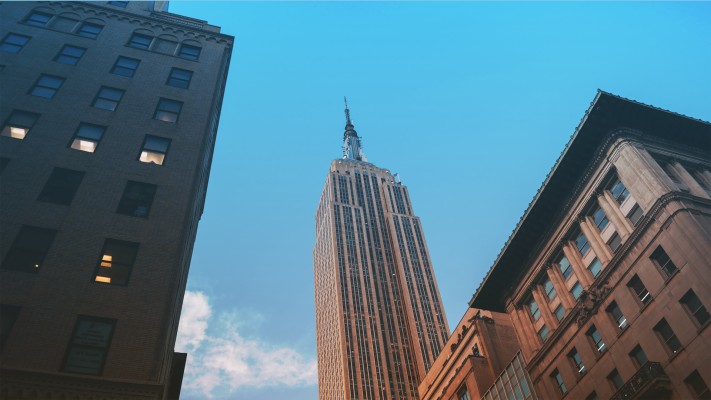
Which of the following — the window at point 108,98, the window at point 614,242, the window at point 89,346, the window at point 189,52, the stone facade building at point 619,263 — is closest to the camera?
the window at point 89,346

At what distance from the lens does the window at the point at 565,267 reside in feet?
139

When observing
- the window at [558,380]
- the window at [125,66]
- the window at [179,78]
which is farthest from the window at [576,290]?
the window at [125,66]

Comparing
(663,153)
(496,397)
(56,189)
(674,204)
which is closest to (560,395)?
(496,397)

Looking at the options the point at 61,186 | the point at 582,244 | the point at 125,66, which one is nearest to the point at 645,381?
the point at 582,244

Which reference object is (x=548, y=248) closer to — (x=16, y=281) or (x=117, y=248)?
(x=117, y=248)

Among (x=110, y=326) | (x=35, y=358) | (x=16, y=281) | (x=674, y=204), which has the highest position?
(x=674, y=204)

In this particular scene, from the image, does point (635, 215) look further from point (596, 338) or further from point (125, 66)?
point (125, 66)

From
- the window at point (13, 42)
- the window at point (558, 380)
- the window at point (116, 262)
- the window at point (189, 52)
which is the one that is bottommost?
the window at point (116, 262)

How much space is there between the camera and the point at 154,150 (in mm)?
26766

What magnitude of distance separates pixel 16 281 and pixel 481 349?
48.8 metres

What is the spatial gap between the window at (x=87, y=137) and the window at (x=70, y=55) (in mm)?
6650

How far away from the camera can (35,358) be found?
17297mm

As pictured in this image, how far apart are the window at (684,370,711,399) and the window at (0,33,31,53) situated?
142ft

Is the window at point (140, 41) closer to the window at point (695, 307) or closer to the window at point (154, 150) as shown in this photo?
the window at point (154, 150)
